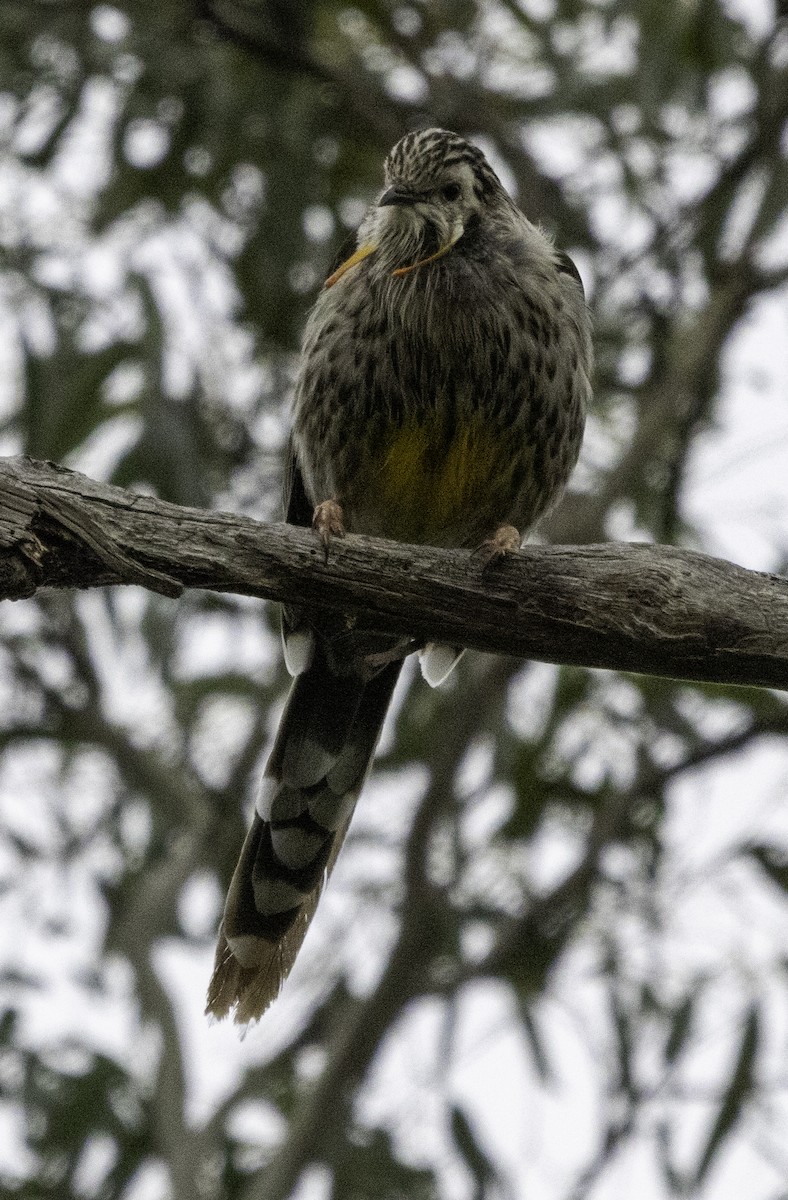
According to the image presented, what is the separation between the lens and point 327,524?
374cm

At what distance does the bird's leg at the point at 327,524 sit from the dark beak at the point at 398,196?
3.08 ft

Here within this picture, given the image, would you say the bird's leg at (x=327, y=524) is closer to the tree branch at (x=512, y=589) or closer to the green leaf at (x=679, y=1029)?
the tree branch at (x=512, y=589)

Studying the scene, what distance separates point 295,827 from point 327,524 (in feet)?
4.42

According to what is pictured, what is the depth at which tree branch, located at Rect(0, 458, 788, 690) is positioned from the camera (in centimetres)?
343

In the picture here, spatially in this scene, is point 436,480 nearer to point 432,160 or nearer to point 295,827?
point 432,160

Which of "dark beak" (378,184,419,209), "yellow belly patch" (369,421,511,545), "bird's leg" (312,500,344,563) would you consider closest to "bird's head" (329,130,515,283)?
"dark beak" (378,184,419,209)

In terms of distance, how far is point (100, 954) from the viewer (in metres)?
6.84

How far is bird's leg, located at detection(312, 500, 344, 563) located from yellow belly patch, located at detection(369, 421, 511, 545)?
0.37m

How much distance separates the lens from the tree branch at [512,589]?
343cm

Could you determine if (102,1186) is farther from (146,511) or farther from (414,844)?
(146,511)

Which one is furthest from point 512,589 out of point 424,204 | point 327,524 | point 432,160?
point 432,160

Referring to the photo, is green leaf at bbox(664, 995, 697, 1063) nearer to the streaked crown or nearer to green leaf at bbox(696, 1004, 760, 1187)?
green leaf at bbox(696, 1004, 760, 1187)

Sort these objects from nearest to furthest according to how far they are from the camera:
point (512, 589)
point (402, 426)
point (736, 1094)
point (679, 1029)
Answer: point (512, 589) < point (402, 426) < point (736, 1094) < point (679, 1029)

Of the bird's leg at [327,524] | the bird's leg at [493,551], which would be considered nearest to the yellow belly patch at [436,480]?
the bird's leg at [327,524]
